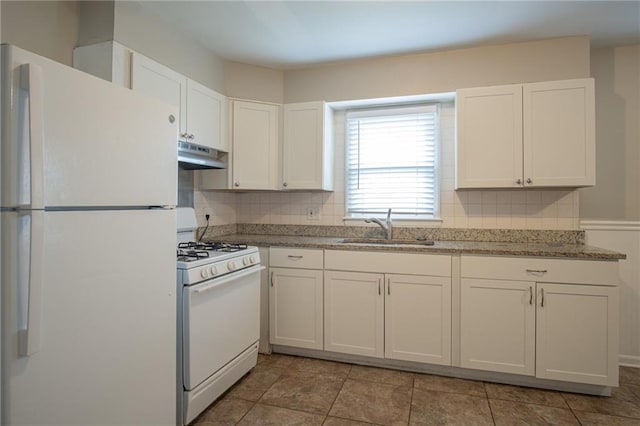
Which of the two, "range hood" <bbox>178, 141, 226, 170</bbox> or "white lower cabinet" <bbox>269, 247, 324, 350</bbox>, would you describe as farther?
"white lower cabinet" <bbox>269, 247, 324, 350</bbox>

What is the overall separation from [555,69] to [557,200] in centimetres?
98

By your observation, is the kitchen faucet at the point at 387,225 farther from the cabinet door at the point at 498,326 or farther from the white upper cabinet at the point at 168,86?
the white upper cabinet at the point at 168,86

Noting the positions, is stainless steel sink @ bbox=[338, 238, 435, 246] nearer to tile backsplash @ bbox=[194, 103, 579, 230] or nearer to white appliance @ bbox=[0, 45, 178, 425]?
tile backsplash @ bbox=[194, 103, 579, 230]

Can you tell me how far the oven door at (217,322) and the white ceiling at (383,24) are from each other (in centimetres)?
171

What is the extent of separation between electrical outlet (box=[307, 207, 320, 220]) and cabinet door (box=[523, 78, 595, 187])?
5.67 ft

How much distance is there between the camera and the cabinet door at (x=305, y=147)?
307 centimetres

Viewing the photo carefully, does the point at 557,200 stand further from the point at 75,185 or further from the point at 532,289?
the point at 75,185

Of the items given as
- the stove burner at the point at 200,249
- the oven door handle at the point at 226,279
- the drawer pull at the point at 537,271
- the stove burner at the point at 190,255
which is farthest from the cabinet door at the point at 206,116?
the drawer pull at the point at 537,271

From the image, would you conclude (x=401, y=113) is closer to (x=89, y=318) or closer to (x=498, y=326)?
(x=498, y=326)

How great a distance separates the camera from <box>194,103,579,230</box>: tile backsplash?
2.77 m

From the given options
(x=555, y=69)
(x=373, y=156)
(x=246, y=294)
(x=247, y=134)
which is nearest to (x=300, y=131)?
(x=247, y=134)

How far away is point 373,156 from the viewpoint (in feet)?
10.6

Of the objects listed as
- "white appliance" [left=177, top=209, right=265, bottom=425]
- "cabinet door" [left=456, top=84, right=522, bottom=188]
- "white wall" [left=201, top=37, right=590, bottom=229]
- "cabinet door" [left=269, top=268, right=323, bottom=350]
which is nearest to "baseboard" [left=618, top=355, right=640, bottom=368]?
"white wall" [left=201, top=37, right=590, bottom=229]

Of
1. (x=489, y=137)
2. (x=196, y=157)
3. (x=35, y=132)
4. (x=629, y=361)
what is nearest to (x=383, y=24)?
(x=489, y=137)
